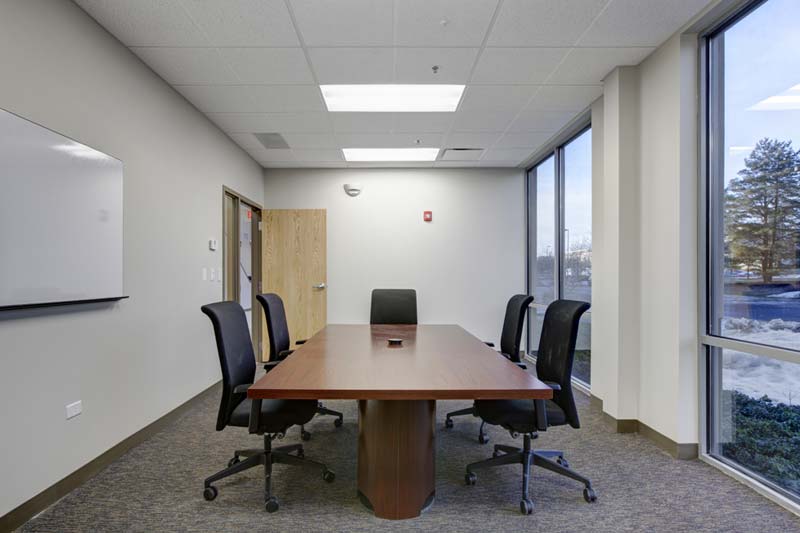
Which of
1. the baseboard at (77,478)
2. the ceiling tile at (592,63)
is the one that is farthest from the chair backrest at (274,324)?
the ceiling tile at (592,63)

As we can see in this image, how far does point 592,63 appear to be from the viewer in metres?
2.99

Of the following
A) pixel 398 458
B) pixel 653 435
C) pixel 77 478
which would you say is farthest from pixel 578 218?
pixel 77 478

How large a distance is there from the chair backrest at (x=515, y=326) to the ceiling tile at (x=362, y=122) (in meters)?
2.08

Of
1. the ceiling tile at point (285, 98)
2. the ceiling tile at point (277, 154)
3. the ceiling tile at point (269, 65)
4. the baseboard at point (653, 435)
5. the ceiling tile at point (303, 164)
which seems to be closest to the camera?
the baseboard at point (653, 435)

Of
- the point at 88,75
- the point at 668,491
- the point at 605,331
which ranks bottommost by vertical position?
the point at 668,491

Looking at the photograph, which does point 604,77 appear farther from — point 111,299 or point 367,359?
point 111,299

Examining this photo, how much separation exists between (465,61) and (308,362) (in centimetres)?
227

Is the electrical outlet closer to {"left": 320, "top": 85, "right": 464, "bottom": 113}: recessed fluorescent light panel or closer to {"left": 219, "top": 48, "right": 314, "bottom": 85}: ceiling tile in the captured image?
{"left": 219, "top": 48, "right": 314, "bottom": 85}: ceiling tile

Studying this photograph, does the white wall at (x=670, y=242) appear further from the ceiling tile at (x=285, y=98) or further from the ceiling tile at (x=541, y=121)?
the ceiling tile at (x=285, y=98)

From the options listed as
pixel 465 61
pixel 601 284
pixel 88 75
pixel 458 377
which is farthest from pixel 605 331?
pixel 88 75

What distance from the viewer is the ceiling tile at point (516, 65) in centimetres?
281

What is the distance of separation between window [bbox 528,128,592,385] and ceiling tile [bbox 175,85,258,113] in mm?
3228

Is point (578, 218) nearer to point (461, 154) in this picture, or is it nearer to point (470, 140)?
point (470, 140)

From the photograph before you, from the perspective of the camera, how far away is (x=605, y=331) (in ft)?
10.7
